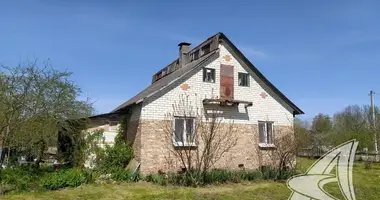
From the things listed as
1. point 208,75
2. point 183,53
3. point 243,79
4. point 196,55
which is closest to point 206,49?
point 196,55

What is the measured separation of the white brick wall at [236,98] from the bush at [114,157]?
1995 millimetres

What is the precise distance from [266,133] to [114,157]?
889 centimetres

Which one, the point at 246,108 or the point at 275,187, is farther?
the point at 246,108

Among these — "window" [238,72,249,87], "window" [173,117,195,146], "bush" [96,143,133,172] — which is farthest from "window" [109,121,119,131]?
"window" [238,72,249,87]

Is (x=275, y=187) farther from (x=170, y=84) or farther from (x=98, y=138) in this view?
(x=98, y=138)

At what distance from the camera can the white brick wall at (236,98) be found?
52.5ft

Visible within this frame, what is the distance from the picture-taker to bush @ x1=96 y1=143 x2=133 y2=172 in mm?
15195

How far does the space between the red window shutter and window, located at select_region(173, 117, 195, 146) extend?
246 cm

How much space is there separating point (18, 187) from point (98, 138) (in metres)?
5.15

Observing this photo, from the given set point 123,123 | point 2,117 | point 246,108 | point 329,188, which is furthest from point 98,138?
point 329,188

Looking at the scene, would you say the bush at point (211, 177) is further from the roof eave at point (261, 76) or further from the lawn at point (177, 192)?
the roof eave at point (261, 76)

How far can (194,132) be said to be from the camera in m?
16.3

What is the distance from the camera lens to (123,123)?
1727 cm

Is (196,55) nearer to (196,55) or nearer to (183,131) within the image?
(196,55)
